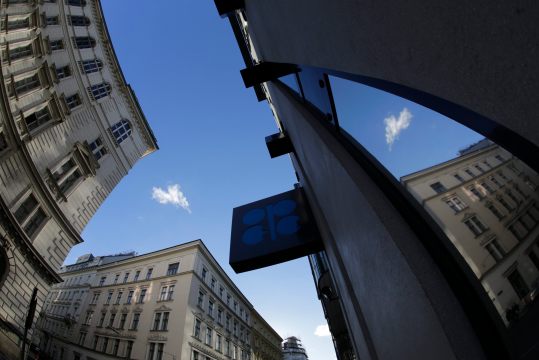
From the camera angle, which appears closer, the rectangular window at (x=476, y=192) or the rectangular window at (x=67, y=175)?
the rectangular window at (x=476, y=192)

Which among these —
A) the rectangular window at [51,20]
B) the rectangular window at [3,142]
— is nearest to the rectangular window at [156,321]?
the rectangular window at [3,142]

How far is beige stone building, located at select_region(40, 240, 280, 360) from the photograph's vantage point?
2391 cm

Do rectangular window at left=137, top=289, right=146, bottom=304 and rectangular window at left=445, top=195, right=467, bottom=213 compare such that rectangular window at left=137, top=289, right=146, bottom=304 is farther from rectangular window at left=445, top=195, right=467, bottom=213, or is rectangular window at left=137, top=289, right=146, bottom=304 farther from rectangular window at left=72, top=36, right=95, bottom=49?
rectangular window at left=445, top=195, right=467, bottom=213

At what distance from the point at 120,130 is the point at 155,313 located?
57.1 ft

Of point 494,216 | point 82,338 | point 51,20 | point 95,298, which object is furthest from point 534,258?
point 95,298

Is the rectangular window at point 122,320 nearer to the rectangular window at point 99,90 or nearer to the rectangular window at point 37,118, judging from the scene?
the rectangular window at point 37,118

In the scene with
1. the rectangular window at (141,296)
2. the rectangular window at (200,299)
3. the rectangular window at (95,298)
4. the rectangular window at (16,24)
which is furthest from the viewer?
the rectangular window at (95,298)

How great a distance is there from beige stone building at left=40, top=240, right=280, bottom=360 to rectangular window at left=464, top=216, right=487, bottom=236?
26105 millimetres

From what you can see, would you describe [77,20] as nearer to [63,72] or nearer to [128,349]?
[63,72]

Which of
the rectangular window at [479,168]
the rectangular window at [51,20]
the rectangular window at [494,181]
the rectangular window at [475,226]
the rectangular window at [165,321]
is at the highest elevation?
the rectangular window at [51,20]

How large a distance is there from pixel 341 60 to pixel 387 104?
13.1 inches

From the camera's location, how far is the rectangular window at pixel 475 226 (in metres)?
0.84

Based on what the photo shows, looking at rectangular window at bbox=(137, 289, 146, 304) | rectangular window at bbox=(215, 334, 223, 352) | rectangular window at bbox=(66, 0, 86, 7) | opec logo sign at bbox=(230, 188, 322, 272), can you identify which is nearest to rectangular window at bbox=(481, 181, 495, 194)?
opec logo sign at bbox=(230, 188, 322, 272)

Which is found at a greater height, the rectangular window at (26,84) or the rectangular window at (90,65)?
the rectangular window at (90,65)
